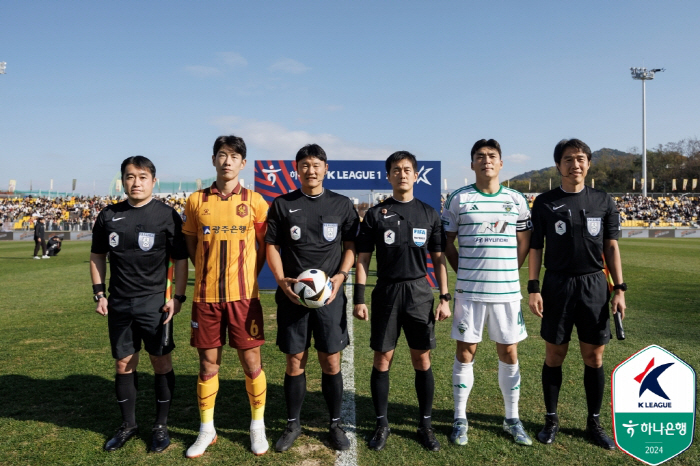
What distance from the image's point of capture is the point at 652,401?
3.04 metres

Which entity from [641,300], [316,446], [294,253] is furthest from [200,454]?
[641,300]

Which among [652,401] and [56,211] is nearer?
[652,401]

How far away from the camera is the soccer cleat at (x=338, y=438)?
330cm

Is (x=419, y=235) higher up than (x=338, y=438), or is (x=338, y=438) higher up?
(x=419, y=235)

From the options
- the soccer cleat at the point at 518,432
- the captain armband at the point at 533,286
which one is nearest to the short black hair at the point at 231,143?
the captain armband at the point at 533,286

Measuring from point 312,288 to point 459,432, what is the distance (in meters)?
1.56

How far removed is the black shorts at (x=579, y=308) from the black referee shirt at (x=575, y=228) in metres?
0.08

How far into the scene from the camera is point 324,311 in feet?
11.0

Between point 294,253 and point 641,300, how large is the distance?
8.49m

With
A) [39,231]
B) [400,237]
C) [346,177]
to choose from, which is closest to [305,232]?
[400,237]

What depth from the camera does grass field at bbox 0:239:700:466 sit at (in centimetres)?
321

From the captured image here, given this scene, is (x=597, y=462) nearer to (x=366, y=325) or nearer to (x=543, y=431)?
(x=543, y=431)

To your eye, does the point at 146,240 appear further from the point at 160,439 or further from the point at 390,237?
the point at 390,237

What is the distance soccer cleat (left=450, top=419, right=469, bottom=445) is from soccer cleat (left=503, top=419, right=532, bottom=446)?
31 centimetres
